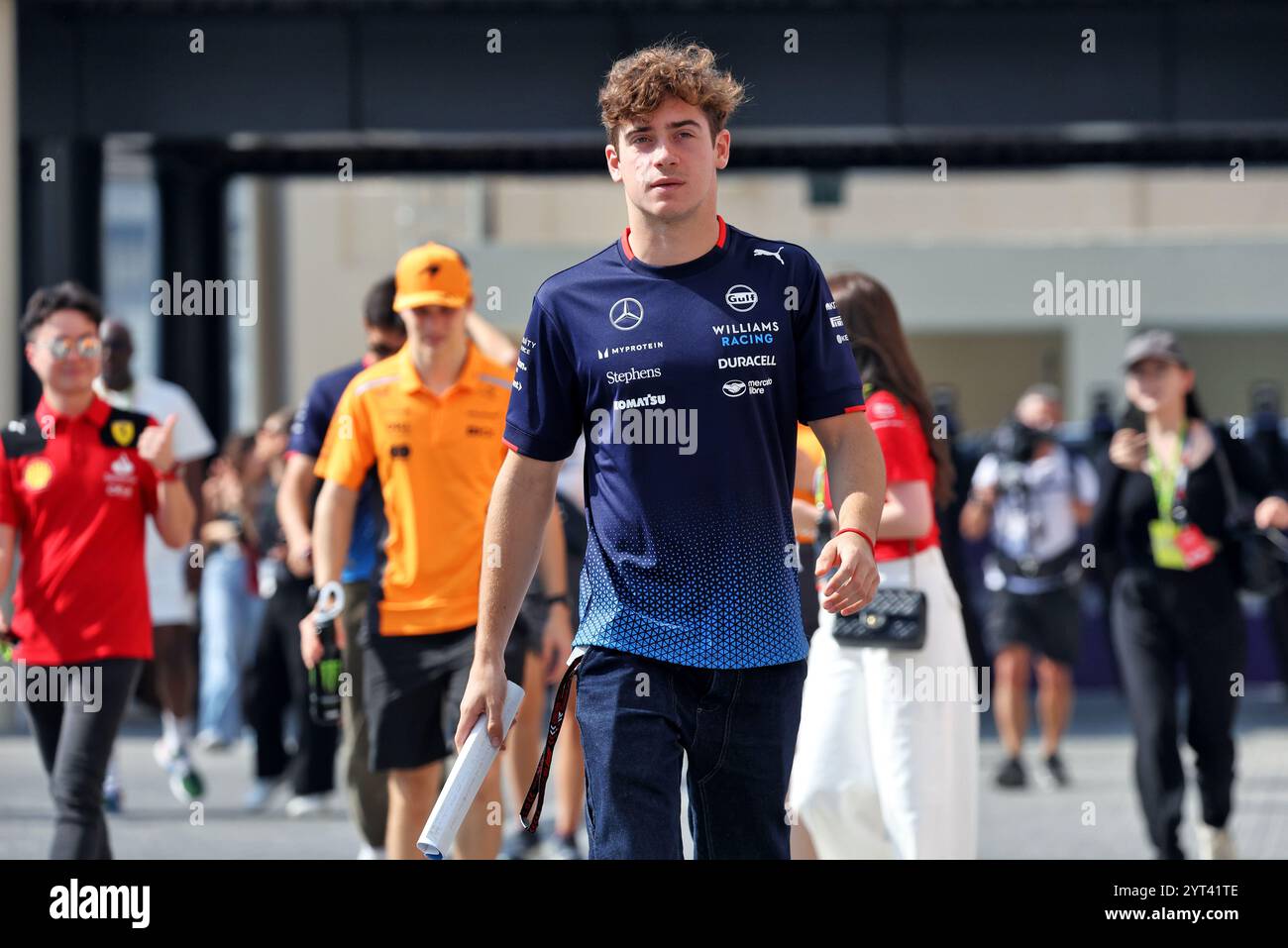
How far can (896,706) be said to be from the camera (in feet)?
17.6

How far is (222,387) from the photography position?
18.3 meters

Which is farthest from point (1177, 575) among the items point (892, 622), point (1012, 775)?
point (1012, 775)

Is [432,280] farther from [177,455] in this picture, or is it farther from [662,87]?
[177,455]

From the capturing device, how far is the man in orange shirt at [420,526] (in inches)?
247

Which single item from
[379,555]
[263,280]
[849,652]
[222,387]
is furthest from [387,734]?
[263,280]

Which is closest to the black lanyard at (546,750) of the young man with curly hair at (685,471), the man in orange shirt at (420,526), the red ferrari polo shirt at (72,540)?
the young man with curly hair at (685,471)

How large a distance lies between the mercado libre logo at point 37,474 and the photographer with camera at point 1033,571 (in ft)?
19.5

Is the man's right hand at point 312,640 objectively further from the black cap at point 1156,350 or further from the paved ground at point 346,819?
the black cap at point 1156,350

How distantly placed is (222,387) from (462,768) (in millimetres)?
14885

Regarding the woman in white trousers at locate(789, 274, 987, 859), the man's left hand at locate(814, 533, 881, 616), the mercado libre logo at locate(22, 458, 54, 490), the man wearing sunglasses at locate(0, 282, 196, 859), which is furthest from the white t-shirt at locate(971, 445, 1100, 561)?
the man's left hand at locate(814, 533, 881, 616)

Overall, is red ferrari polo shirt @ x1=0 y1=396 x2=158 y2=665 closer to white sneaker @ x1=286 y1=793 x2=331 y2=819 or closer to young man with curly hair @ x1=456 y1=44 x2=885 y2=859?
young man with curly hair @ x1=456 y1=44 x2=885 y2=859
